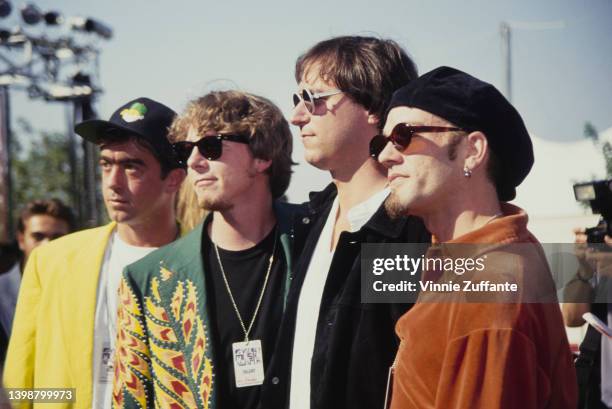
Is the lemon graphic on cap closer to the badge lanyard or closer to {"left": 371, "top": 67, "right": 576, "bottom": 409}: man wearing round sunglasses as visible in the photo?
the badge lanyard

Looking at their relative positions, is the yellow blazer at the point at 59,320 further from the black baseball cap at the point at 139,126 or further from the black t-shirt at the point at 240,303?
the black t-shirt at the point at 240,303

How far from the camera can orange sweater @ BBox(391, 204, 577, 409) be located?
2.07 meters

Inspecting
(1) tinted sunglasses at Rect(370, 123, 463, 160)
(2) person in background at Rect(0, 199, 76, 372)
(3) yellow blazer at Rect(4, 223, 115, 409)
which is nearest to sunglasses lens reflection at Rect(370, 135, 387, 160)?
(1) tinted sunglasses at Rect(370, 123, 463, 160)

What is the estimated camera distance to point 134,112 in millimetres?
4254

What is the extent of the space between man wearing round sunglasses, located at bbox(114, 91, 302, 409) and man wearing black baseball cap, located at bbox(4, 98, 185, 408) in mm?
254

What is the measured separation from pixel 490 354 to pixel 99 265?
2359 millimetres

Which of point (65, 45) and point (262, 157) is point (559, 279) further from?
point (65, 45)

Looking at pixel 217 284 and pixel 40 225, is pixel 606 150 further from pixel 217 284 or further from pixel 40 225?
pixel 40 225

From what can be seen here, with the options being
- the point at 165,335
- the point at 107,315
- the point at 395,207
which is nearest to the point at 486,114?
the point at 395,207

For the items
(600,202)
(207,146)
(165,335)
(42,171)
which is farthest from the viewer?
(42,171)

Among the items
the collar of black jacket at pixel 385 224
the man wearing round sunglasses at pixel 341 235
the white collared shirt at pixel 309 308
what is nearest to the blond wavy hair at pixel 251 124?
the man wearing round sunglasses at pixel 341 235

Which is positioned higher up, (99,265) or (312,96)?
(312,96)

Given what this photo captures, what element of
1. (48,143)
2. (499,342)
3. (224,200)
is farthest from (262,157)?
(48,143)

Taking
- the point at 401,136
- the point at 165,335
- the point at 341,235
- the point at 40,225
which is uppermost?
→ the point at 40,225
